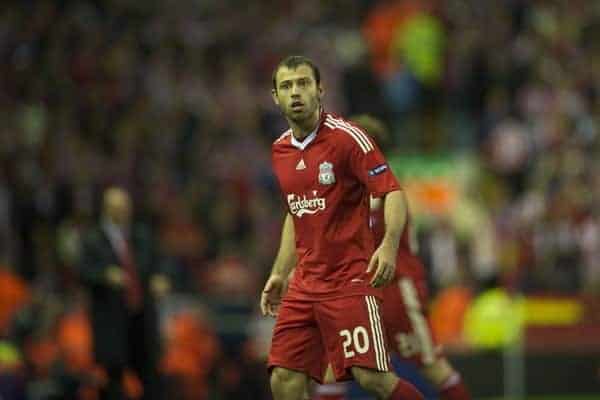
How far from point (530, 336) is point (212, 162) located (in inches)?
186

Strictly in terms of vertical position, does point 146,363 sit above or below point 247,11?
below

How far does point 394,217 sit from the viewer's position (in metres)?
8.17

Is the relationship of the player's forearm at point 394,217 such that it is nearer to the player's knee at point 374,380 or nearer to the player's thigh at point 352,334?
the player's thigh at point 352,334

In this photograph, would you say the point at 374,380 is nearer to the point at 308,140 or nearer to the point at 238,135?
the point at 308,140

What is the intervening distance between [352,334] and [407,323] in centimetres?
170

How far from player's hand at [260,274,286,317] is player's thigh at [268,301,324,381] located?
33 cm

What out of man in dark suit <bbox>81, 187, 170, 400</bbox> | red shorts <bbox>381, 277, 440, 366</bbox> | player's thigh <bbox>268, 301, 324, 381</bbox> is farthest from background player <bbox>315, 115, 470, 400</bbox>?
man in dark suit <bbox>81, 187, 170, 400</bbox>

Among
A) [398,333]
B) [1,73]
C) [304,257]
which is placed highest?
[1,73]

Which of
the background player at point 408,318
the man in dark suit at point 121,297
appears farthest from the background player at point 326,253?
the man in dark suit at point 121,297

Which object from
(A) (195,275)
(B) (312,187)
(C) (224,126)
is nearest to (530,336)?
(A) (195,275)

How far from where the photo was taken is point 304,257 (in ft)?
28.1

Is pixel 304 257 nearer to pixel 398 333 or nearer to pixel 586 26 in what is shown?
pixel 398 333

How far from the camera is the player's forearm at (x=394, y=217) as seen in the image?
8.12 metres

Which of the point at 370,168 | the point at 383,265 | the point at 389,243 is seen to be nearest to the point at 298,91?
the point at 370,168
